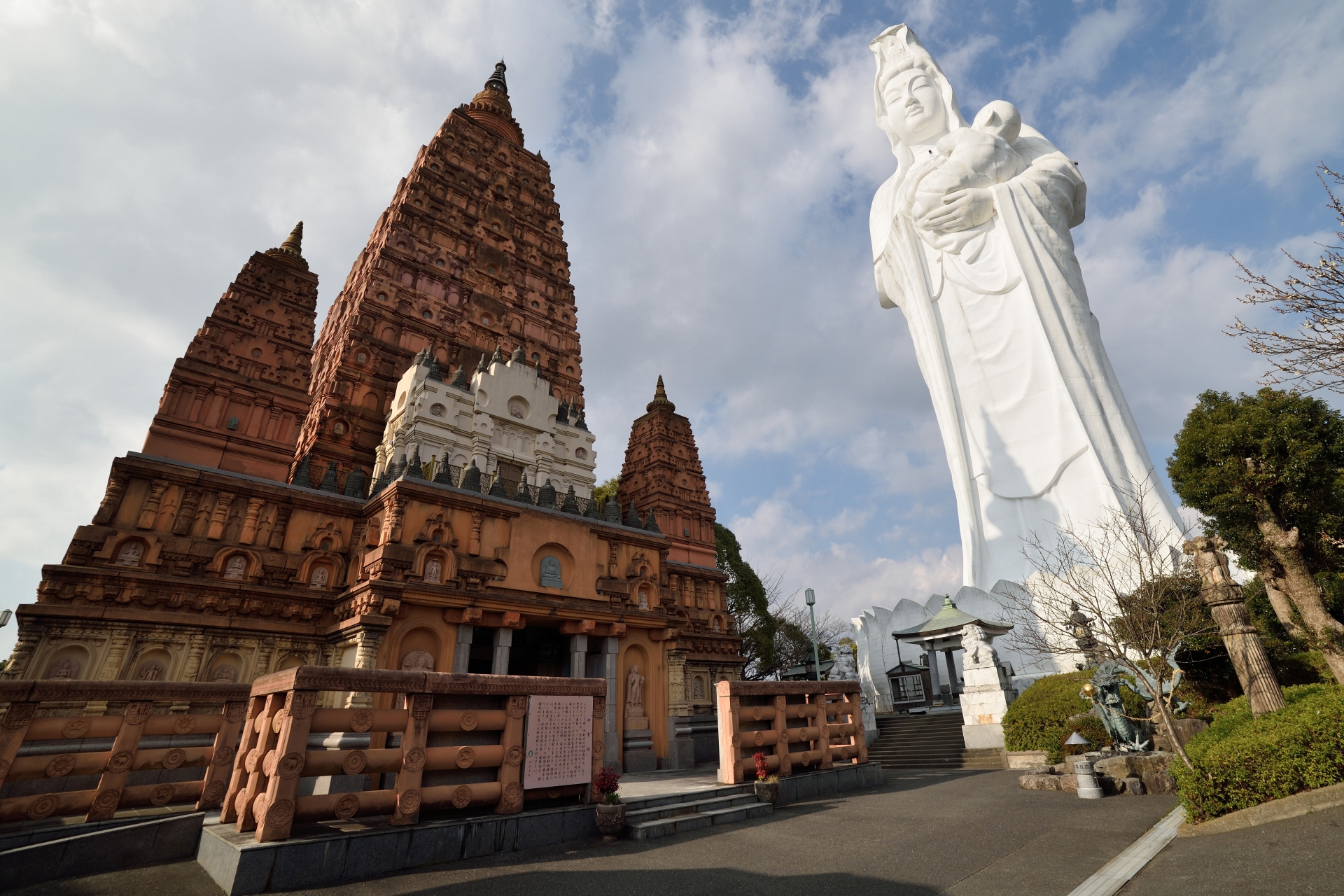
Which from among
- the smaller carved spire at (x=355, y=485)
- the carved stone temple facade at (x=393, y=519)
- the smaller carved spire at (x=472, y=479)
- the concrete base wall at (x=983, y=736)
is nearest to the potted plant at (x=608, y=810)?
the carved stone temple facade at (x=393, y=519)

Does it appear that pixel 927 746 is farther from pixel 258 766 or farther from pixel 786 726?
pixel 258 766

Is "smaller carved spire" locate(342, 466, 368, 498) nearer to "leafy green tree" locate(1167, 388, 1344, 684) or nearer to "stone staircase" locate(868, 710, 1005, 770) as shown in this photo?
"stone staircase" locate(868, 710, 1005, 770)

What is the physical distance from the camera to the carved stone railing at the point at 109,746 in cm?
813

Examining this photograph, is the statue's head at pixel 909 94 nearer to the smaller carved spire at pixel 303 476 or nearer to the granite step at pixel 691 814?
the smaller carved spire at pixel 303 476

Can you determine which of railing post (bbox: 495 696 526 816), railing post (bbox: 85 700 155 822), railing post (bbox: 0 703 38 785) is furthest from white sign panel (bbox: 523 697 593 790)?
railing post (bbox: 0 703 38 785)

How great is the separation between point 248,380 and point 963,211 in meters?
35.6

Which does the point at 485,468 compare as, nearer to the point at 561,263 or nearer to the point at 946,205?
the point at 561,263

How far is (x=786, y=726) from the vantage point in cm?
1328

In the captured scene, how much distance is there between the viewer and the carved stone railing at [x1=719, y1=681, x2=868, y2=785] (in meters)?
12.3

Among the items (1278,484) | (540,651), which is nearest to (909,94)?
(1278,484)

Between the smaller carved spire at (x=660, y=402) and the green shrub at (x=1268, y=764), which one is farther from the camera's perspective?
the smaller carved spire at (x=660, y=402)

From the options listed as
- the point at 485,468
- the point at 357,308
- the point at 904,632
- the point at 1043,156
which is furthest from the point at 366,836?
the point at 1043,156

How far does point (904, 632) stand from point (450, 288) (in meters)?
25.2

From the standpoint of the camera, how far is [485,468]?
70.8ft
